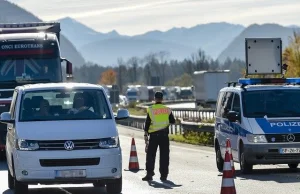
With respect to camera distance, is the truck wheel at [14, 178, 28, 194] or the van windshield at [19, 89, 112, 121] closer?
the truck wheel at [14, 178, 28, 194]

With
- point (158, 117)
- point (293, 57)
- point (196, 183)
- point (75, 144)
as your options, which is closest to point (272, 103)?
point (158, 117)

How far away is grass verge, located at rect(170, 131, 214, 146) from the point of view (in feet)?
114

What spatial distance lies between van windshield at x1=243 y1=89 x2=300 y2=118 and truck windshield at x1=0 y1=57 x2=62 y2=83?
771 centimetres

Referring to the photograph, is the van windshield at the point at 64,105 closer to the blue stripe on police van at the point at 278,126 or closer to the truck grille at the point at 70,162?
the truck grille at the point at 70,162

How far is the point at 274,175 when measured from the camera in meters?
19.6

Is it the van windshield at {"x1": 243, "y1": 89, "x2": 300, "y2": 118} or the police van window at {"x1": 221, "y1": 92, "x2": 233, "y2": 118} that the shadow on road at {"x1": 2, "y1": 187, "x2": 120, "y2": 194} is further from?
the police van window at {"x1": 221, "y1": 92, "x2": 233, "y2": 118}

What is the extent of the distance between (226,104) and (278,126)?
7.06ft

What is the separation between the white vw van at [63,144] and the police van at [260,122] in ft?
14.4

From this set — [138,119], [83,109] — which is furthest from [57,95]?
[138,119]

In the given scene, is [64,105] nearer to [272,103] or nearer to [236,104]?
[236,104]

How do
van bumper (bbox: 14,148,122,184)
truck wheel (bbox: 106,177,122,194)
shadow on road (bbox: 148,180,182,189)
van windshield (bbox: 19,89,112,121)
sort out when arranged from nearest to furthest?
van bumper (bbox: 14,148,122,184) → truck wheel (bbox: 106,177,122,194) → van windshield (bbox: 19,89,112,121) → shadow on road (bbox: 148,180,182,189)

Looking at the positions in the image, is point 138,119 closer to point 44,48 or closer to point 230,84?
point 44,48

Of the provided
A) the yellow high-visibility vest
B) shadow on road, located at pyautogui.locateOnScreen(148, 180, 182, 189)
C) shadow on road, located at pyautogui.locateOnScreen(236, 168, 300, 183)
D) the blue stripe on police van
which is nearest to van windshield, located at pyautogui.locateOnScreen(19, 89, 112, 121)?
shadow on road, located at pyautogui.locateOnScreen(148, 180, 182, 189)

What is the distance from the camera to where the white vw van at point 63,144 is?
1501 cm
